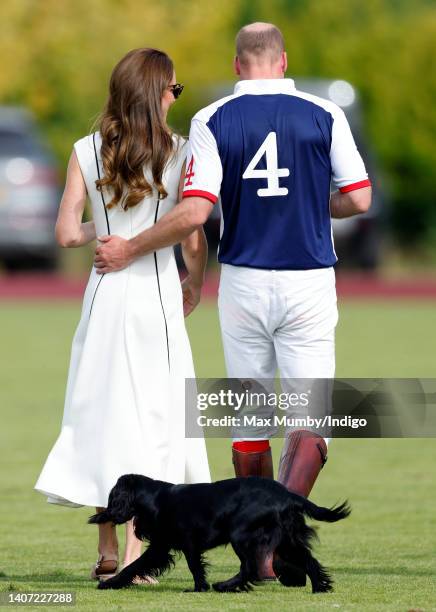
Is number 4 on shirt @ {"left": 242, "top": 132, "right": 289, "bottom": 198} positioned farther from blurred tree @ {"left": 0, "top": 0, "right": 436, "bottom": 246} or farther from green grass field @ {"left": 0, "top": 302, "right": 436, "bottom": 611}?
blurred tree @ {"left": 0, "top": 0, "right": 436, "bottom": 246}

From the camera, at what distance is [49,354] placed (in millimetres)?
17719

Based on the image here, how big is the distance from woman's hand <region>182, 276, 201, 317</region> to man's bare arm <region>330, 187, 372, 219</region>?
2.16ft

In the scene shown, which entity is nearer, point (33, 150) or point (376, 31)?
point (33, 150)

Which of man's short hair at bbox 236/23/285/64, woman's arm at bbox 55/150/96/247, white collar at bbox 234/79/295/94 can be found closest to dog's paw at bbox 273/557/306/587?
woman's arm at bbox 55/150/96/247

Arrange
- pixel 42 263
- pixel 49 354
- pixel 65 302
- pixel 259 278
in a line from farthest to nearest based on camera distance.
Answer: pixel 42 263 < pixel 65 302 < pixel 49 354 < pixel 259 278

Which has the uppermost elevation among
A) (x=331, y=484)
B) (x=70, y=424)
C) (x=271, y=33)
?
(x=271, y=33)

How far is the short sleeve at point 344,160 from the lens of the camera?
622 centimetres

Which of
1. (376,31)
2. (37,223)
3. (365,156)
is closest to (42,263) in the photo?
(37,223)

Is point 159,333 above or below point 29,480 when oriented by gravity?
above

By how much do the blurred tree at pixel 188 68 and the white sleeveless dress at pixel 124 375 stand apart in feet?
97.6

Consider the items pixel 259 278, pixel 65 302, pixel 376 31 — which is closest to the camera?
pixel 259 278

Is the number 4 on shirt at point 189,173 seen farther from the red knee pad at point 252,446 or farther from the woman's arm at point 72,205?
the red knee pad at point 252,446

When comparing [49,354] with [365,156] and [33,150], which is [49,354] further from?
[365,156]

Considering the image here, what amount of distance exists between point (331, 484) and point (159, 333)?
11.7 feet
